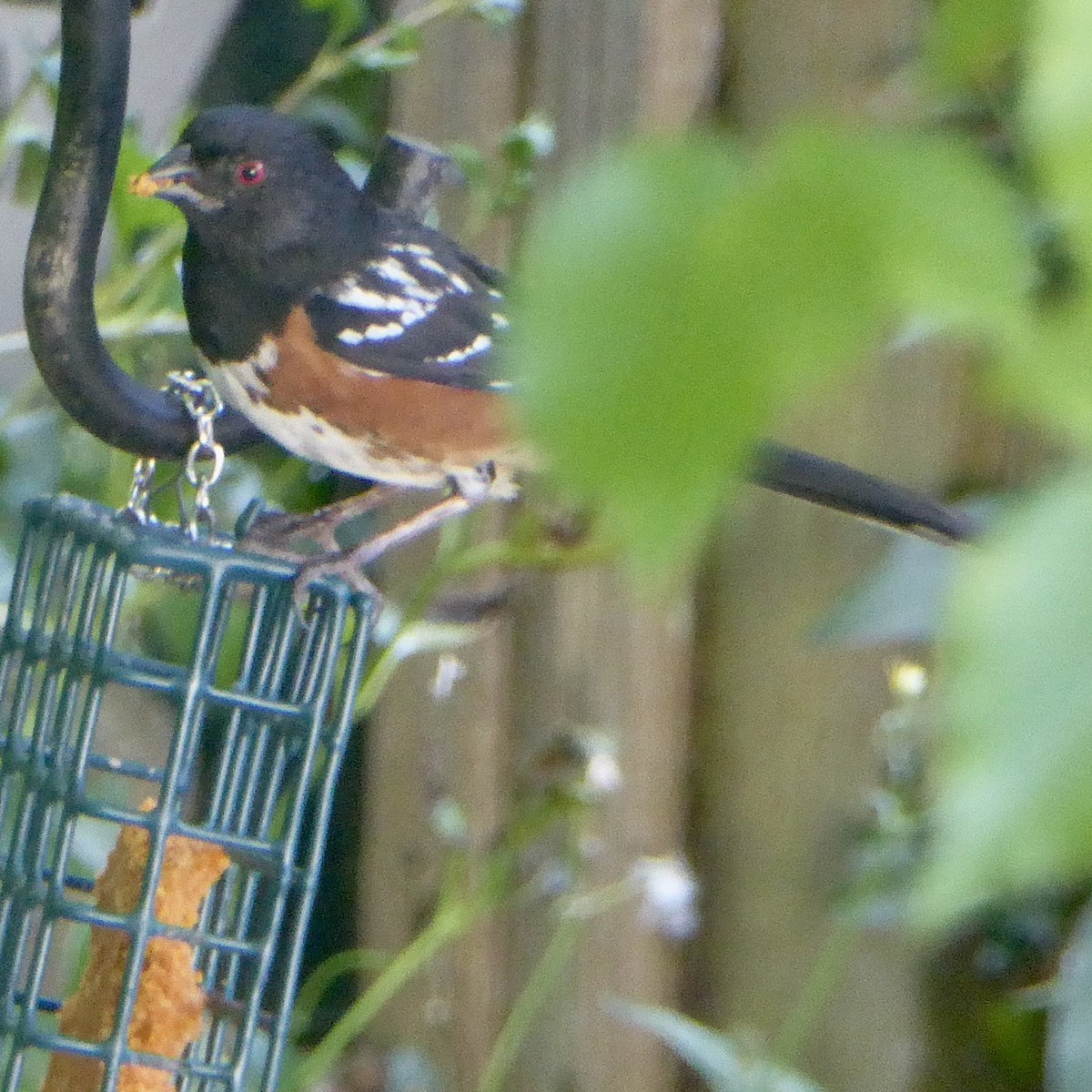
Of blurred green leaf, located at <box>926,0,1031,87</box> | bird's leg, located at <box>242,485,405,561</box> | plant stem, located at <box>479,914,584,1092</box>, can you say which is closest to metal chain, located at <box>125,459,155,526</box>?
bird's leg, located at <box>242,485,405,561</box>

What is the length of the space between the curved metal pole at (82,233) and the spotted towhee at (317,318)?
27 cm

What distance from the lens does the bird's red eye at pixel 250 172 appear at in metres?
1.35

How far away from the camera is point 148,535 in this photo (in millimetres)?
1059

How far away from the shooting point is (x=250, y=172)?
135 centimetres

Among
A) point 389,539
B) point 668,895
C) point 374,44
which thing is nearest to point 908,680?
point 668,895

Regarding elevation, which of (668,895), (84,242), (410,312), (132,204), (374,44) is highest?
(374,44)

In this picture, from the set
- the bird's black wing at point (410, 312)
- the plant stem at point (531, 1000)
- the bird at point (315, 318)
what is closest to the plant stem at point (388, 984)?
the plant stem at point (531, 1000)

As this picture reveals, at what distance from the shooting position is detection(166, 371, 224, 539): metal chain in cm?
105

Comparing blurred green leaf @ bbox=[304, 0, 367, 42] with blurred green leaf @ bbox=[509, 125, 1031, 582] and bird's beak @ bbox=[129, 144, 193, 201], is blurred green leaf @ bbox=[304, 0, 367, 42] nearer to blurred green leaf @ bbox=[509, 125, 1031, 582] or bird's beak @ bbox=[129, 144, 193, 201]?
bird's beak @ bbox=[129, 144, 193, 201]

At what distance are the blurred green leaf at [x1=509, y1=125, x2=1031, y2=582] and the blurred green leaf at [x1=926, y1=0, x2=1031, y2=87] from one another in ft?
0.15

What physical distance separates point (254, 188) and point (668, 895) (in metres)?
0.75

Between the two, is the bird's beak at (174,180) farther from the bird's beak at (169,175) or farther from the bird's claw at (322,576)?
the bird's claw at (322,576)

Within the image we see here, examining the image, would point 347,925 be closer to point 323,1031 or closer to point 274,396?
point 323,1031

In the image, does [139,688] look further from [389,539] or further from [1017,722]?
[1017,722]
